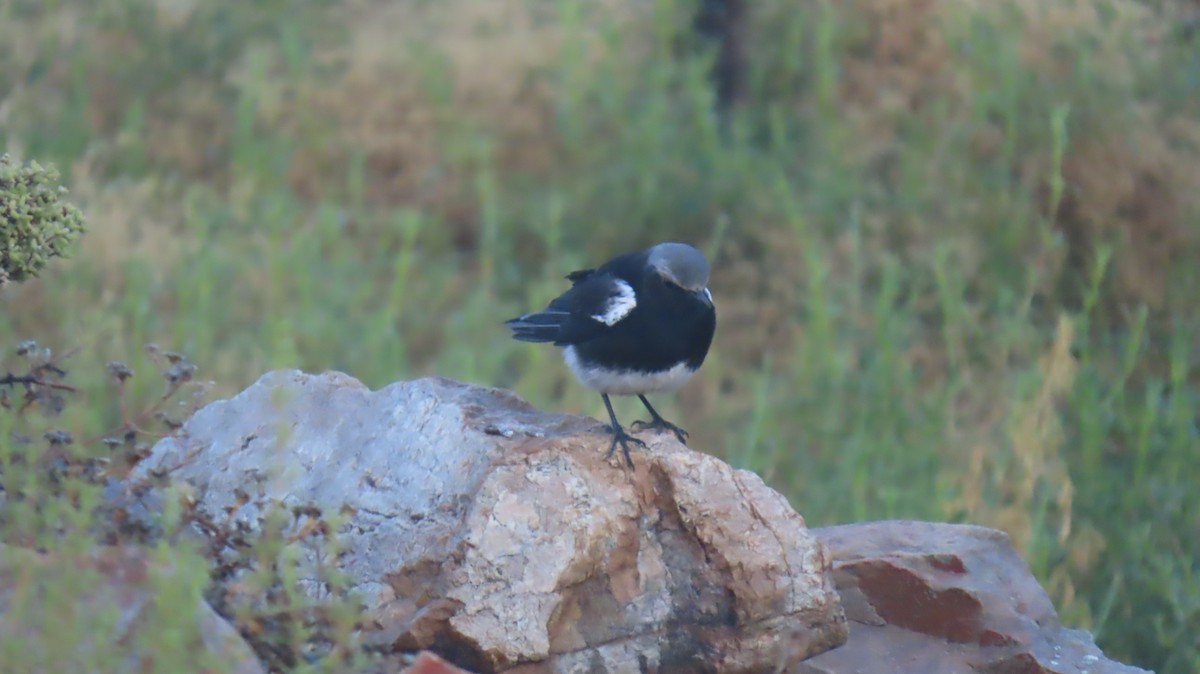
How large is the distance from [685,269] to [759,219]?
340 cm

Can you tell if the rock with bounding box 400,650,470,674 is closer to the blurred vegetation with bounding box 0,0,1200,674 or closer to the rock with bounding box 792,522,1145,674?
the rock with bounding box 792,522,1145,674

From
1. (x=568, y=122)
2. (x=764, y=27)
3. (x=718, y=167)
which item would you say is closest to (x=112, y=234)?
(x=568, y=122)

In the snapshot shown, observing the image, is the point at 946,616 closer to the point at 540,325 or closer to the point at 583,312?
the point at 583,312

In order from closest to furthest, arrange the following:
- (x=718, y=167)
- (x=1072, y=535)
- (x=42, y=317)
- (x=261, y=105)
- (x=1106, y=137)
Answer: (x=1072, y=535), (x=42, y=317), (x=1106, y=137), (x=718, y=167), (x=261, y=105)

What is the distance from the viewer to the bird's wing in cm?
426

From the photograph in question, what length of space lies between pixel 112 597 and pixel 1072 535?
12.9 ft

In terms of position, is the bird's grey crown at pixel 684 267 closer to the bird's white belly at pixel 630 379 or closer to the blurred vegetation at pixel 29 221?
the bird's white belly at pixel 630 379

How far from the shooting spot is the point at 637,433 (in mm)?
4113

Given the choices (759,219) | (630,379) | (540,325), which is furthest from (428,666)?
(759,219)

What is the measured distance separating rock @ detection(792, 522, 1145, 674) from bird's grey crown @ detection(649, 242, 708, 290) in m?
0.91

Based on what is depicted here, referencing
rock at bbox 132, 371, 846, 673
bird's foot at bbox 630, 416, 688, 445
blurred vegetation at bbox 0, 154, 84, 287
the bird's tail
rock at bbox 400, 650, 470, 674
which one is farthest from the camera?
the bird's tail

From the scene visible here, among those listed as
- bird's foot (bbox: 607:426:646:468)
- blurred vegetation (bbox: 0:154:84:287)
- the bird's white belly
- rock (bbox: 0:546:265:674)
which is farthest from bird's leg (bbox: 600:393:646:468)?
blurred vegetation (bbox: 0:154:84:287)

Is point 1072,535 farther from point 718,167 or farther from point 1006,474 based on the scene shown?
point 718,167

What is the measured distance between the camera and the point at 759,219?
295 inches
